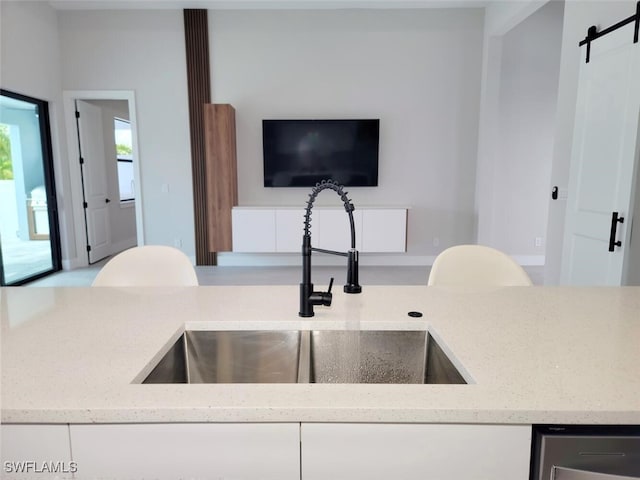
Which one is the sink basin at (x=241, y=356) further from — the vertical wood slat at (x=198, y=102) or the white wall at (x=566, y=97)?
the vertical wood slat at (x=198, y=102)

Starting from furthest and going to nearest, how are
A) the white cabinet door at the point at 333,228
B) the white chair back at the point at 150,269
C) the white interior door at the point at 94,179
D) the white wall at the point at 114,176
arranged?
the white wall at the point at 114,176, the white interior door at the point at 94,179, the white cabinet door at the point at 333,228, the white chair back at the point at 150,269

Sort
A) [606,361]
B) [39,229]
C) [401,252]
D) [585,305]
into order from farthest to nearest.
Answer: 1. [401,252]
2. [39,229]
3. [585,305]
4. [606,361]

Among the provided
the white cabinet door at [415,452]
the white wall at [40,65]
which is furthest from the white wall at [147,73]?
the white cabinet door at [415,452]

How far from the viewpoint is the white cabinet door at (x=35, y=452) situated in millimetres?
681

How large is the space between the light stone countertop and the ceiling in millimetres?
4439

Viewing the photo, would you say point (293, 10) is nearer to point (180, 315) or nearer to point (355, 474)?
point (180, 315)

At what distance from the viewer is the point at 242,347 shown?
1093 millimetres

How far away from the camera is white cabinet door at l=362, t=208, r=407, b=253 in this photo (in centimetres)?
483

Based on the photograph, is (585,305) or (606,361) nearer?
(606,361)

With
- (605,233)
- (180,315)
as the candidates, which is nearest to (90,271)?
(180,315)

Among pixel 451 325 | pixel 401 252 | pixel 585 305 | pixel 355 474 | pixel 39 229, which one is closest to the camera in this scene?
pixel 355 474

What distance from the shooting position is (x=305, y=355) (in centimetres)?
105

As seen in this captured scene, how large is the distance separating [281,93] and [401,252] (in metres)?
2.55

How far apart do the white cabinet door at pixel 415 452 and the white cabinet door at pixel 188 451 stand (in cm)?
4
